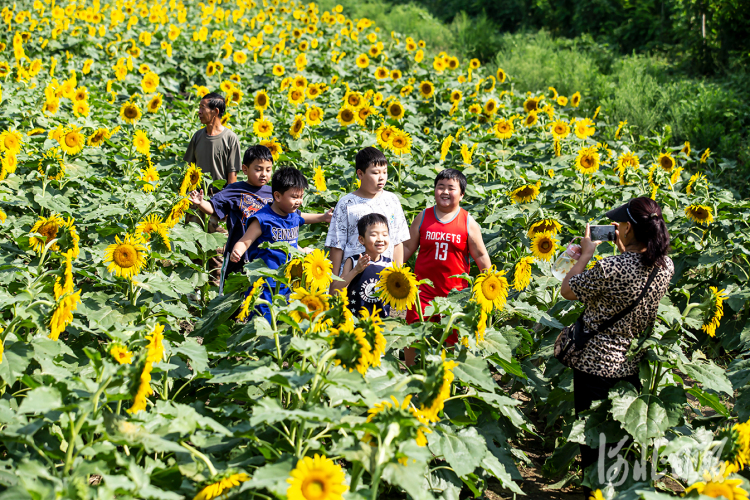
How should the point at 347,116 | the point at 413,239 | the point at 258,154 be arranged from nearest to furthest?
the point at 413,239 → the point at 258,154 → the point at 347,116

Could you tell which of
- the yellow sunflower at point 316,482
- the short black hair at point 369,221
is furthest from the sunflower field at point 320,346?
the short black hair at point 369,221

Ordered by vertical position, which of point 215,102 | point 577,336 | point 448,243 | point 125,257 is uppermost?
point 215,102

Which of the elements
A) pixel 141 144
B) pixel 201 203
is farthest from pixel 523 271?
pixel 141 144

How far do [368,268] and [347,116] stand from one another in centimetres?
389

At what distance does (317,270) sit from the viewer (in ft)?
9.03

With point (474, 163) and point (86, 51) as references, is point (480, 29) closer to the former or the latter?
point (86, 51)

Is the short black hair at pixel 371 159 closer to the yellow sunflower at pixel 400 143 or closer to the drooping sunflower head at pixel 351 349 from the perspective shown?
the yellow sunflower at pixel 400 143

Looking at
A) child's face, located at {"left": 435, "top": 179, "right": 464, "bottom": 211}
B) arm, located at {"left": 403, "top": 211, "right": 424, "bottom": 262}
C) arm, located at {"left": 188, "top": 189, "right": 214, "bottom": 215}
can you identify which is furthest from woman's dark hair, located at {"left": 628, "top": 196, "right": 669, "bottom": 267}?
arm, located at {"left": 188, "top": 189, "right": 214, "bottom": 215}

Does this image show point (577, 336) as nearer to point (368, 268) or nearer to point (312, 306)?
point (368, 268)

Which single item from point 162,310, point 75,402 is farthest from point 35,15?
point 75,402

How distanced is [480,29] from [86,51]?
9345 millimetres

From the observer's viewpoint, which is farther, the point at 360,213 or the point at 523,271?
the point at 360,213

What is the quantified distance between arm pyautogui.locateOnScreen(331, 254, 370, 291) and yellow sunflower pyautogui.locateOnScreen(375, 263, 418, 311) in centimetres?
45

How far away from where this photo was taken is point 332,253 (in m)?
3.88
